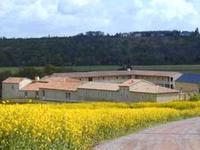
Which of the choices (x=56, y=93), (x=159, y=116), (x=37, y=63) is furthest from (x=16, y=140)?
(x=37, y=63)

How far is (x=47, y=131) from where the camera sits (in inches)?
530

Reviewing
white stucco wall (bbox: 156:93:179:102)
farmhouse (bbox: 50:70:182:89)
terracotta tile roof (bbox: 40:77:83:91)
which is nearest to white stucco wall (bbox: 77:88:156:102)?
white stucco wall (bbox: 156:93:179:102)

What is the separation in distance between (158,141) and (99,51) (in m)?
153

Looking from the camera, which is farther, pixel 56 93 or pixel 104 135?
pixel 56 93

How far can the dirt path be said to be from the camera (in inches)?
834

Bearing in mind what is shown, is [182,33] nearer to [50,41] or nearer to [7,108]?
[50,41]

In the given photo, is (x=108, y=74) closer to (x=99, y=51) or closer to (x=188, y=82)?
(x=188, y=82)

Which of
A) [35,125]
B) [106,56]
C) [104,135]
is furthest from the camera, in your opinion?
[106,56]

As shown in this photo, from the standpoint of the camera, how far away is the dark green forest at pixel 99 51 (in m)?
164

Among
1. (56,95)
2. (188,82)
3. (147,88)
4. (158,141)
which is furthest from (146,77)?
(158,141)

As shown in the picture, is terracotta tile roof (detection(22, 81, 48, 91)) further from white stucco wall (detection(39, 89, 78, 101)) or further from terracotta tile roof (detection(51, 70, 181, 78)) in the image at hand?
terracotta tile roof (detection(51, 70, 181, 78))

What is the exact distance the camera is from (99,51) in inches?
6969

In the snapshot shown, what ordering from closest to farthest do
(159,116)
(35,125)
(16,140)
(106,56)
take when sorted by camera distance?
(16,140)
(35,125)
(159,116)
(106,56)

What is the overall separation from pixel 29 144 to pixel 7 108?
138 centimetres
